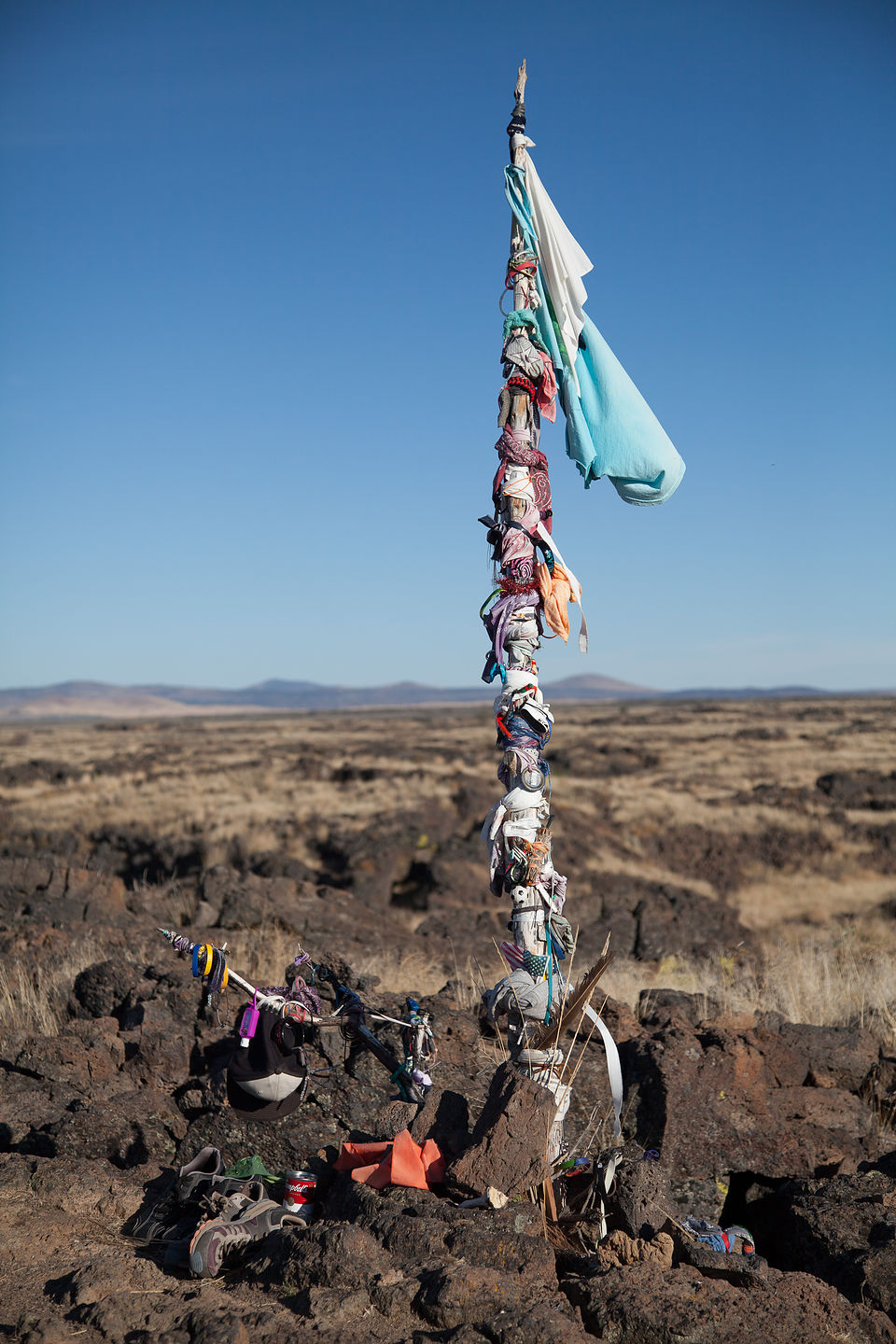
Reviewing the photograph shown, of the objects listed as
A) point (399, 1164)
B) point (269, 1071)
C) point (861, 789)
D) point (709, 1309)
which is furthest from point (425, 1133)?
point (861, 789)

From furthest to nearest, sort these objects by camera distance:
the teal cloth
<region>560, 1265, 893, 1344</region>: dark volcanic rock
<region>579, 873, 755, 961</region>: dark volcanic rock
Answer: <region>579, 873, 755, 961</region>: dark volcanic rock < the teal cloth < <region>560, 1265, 893, 1344</region>: dark volcanic rock

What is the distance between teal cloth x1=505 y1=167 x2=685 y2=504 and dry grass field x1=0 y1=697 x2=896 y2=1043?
12.2ft

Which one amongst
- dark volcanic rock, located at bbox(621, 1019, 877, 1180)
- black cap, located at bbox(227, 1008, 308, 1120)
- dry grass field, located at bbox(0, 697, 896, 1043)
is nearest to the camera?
black cap, located at bbox(227, 1008, 308, 1120)

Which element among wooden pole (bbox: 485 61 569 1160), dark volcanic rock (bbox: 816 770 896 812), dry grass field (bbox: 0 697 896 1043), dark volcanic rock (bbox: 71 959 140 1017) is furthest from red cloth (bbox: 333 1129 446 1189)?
dark volcanic rock (bbox: 816 770 896 812)

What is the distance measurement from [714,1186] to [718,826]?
57.1 ft

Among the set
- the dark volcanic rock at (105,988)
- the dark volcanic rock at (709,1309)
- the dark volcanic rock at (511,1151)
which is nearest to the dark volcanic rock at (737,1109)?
the dark volcanic rock at (511,1151)

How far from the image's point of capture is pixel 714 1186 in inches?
183

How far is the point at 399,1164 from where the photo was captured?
146 inches

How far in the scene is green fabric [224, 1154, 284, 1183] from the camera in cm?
406

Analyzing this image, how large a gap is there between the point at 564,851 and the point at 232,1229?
13.5 metres

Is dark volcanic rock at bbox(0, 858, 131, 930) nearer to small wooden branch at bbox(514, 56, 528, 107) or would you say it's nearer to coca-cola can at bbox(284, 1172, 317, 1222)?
coca-cola can at bbox(284, 1172, 317, 1222)

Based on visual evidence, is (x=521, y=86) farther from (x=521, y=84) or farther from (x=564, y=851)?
(x=564, y=851)

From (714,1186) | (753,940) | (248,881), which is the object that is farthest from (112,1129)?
(753,940)

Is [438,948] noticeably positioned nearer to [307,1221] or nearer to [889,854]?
[307,1221]
